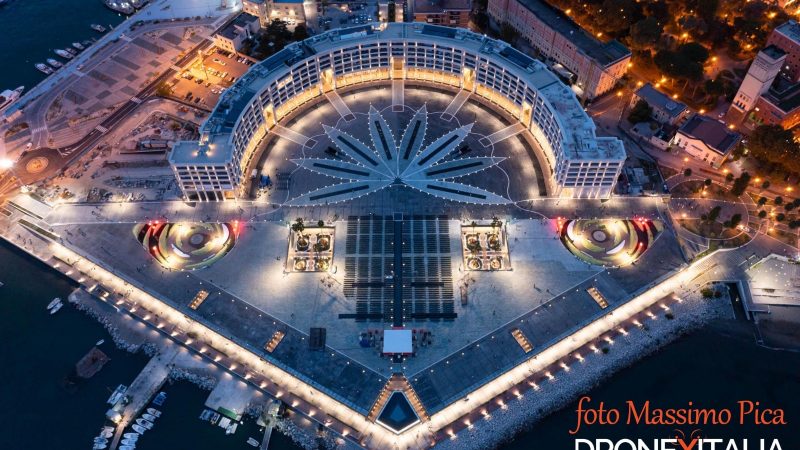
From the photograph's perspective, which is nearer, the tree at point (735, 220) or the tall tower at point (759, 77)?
the tree at point (735, 220)

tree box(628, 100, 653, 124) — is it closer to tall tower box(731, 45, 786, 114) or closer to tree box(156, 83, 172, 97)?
tall tower box(731, 45, 786, 114)

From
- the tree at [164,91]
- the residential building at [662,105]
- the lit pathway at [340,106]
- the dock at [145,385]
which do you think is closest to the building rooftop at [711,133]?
the residential building at [662,105]

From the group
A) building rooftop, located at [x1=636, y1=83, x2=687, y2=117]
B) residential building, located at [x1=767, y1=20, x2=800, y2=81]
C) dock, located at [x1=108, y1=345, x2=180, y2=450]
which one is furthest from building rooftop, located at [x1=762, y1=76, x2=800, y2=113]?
dock, located at [x1=108, y1=345, x2=180, y2=450]

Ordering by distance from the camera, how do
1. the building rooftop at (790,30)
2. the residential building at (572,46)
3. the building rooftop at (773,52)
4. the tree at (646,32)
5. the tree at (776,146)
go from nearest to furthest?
the tree at (776,146)
the building rooftop at (773,52)
the building rooftop at (790,30)
the residential building at (572,46)
the tree at (646,32)

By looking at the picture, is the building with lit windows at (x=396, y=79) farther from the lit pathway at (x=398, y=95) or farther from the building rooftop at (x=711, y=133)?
the building rooftop at (x=711, y=133)

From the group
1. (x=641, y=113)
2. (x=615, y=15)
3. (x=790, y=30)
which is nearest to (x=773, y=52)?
(x=790, y=30)

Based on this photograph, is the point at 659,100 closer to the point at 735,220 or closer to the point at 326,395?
the point at 735,220
